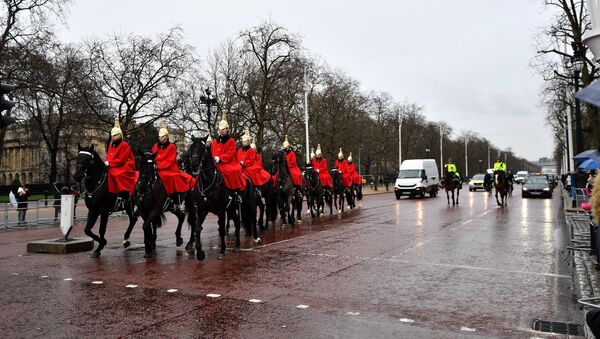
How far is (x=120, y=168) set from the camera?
34.9ft

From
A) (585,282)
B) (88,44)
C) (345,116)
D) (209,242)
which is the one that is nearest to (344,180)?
(209,242)

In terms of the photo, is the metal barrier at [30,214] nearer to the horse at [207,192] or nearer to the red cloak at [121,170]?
the red cloak at [121,170]

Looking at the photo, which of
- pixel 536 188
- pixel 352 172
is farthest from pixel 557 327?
pixel 536 188

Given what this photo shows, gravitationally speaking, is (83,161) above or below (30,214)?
above

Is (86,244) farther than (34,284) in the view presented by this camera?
Yes

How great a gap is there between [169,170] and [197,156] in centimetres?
129

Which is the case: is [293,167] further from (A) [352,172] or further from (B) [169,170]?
(B) [169,170]

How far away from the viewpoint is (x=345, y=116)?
50.5 metres

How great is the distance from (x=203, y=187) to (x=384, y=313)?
5.36m

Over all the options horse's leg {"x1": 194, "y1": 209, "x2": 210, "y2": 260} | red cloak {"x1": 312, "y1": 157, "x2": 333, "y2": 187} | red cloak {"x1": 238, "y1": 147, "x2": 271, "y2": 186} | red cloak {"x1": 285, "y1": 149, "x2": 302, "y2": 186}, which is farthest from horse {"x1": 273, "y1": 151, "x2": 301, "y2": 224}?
horse's leg {"x1": 194, "y1": 209, "x2": 210, "y2": 260}

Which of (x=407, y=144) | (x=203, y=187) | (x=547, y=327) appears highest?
(x=407, y=144)

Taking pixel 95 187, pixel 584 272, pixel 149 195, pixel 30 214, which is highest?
pixel 95 187

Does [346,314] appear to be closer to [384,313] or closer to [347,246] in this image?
[384,313]

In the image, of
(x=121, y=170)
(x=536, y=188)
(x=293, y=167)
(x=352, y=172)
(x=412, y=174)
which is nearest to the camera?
(x=121, y=170)
